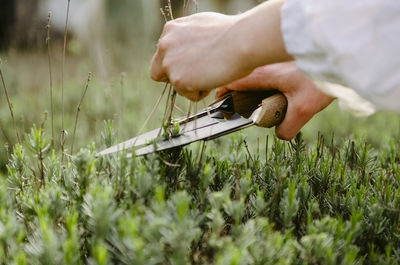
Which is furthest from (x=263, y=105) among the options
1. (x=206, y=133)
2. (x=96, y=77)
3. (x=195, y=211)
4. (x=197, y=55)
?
(x=96, y=77)

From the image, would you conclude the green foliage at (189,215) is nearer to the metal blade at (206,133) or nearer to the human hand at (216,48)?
the metal blade at (206,133)

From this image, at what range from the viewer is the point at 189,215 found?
54.7 inches

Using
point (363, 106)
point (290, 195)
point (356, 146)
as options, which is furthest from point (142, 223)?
point (356, 146)

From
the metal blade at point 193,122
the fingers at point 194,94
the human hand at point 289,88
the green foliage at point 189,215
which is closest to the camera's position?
the green foliage at point 189,215

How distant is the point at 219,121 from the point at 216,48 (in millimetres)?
541

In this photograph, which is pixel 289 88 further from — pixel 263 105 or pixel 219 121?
pixel 219 121

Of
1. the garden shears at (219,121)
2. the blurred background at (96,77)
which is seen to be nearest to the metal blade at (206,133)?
the garden shears at (219,121)

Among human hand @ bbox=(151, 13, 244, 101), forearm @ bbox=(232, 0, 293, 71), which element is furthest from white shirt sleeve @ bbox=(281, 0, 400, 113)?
human hand @ bbox=(151, 13, 244, 101)

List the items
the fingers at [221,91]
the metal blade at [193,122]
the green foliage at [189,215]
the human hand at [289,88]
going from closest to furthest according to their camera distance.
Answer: the green foliage at [189,215] < the metal blade at [193,122] < the human hand at [289,88] < the fingers at [221,91]

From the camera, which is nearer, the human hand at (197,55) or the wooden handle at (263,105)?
the human hand at (197,55)

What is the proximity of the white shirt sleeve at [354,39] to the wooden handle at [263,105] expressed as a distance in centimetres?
57

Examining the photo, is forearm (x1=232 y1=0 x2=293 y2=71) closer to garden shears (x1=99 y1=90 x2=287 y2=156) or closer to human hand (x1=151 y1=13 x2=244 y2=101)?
human hand (x1=151 y1=13 x2=244 y2=101)

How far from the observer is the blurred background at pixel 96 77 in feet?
13.4

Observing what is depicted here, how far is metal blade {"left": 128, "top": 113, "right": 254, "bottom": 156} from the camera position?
160 cm
